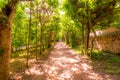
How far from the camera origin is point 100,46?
1172 inches

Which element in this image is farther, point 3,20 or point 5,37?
point 5,37

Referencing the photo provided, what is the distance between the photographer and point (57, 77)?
33.6 ft

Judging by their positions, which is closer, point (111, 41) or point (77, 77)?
point (77, 77)

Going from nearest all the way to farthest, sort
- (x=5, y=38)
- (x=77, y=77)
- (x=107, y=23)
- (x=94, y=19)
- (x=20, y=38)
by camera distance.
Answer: (x=5, y=38), (x=77, y=77), (x=94, y=19), (x=107, y=23), (x=20, y=38)

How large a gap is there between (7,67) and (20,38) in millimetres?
25324

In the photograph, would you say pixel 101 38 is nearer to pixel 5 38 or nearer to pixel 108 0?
pixel 108 0

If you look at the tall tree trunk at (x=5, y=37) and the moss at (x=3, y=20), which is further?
the tall tree trunk at (x=5, y=37)

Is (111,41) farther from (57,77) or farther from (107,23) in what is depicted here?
(57,77)

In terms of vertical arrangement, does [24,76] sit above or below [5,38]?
below

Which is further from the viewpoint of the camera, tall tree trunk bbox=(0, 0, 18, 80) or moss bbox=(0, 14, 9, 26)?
tall tree trunk bbox=(0, 0, 18, 80)

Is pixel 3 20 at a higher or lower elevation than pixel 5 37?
higher

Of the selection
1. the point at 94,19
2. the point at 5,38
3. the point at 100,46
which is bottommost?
the point at 100,46

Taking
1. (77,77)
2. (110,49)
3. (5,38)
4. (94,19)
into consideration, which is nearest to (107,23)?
(94,19)

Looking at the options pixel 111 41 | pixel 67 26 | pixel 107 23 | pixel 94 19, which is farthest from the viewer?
pixel 67 26
